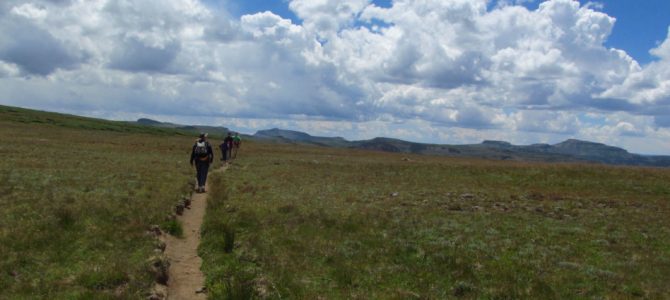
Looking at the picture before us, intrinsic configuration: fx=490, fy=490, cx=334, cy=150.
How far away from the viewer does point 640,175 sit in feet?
138

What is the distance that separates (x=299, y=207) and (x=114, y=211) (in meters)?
8.35

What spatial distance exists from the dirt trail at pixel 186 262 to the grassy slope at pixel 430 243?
353 millimetres

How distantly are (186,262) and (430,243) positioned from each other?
8033 millimetres

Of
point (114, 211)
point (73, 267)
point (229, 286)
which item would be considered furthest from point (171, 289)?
point (114, 211)

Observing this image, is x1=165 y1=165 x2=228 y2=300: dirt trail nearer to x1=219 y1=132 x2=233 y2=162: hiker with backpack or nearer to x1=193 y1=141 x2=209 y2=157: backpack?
x1=193 y1=141 x2=209 y2=157: backpack

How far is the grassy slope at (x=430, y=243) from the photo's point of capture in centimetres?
1210

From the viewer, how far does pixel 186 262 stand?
14305 millimetres

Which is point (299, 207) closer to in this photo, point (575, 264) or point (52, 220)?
point (52, 220)

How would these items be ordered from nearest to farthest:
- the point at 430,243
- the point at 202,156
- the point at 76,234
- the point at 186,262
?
the point at 186,262, the point at 76,234, the point at 430,243, the point at 202,156

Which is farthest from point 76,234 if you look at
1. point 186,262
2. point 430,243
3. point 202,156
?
point 202,156

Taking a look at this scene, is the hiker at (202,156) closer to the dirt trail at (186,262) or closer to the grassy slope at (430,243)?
the grassy slope at (430,243)

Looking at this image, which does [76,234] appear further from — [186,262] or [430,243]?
[430,243]

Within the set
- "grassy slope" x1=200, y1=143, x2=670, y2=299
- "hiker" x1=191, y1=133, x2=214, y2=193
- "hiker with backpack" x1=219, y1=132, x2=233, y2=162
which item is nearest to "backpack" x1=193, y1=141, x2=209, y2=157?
"hiker" x1=191, y1=133, x2=214, y2=193

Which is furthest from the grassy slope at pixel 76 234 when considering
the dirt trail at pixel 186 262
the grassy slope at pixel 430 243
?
the grassy slope at pixel 430 243
